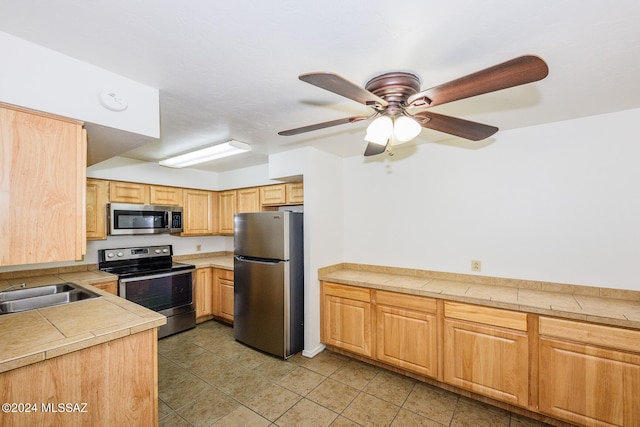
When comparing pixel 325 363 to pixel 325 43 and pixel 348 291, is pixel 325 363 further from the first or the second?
pixel 325 43

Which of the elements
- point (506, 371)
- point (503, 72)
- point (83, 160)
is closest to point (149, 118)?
point (83, 160)

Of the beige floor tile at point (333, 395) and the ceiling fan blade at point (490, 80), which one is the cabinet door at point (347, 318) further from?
the ceiling fan blade at point (490, 80)

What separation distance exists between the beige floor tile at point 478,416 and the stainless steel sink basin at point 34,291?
10.4 feet

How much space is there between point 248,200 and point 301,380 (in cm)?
240

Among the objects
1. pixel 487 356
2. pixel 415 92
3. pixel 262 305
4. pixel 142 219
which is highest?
pixel 415 92

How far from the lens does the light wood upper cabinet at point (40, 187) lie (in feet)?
4.30

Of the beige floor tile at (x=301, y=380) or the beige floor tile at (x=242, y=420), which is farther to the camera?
the beige floor tile at (x=301, y=380)

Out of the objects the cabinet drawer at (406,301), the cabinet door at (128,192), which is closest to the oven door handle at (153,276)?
the cabinet door at (128,192)

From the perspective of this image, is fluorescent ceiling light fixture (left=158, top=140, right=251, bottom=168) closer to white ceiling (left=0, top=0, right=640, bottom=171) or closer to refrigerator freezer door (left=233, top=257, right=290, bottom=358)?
Result: white ceiling (left=0, top=0, right=640, bottom=171)

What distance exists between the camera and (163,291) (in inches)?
133

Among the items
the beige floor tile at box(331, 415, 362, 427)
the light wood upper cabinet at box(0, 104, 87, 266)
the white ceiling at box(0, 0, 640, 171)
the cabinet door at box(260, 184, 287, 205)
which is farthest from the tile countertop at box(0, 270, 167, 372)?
Answer: the cabinet door at box(260, 184, 287, 205)

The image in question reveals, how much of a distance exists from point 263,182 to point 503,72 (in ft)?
10.9

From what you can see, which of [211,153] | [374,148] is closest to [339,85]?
[374,148]

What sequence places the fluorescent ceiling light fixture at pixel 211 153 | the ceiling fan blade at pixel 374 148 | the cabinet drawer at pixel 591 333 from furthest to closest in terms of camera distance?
the fluorescent ceiling light fixture at pixel 211 153
the ceiling fan blade at pixel 374 148
the cabinet drawer at pixel 591 333
